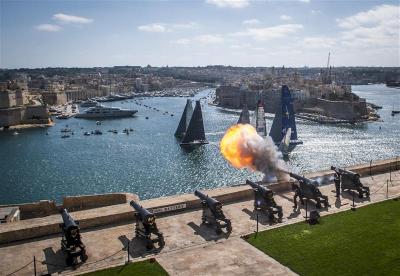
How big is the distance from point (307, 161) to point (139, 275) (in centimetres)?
4824

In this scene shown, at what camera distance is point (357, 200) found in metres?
24.5

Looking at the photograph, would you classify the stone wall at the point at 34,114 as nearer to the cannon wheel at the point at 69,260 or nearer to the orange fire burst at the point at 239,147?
the orange fire burst at the point at 239,147

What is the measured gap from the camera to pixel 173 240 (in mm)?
18891

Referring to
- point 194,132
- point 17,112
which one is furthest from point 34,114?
point 194,132

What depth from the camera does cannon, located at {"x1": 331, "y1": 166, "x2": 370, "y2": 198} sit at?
2486 cm

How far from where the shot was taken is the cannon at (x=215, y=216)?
19.9 m

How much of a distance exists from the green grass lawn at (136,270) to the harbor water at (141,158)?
27097 mm

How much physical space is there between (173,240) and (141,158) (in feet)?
147

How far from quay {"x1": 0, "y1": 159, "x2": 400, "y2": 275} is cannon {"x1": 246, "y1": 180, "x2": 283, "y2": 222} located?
0.39m

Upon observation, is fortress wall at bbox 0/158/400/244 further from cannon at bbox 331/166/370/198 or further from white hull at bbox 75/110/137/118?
white hull at bbox 75/110/137/118

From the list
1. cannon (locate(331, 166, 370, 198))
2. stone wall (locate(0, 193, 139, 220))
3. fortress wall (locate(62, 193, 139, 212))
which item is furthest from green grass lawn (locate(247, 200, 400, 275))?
stone wall (locate(0, 193, 139, 220))

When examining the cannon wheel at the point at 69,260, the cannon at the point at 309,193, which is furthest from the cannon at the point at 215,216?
the cannon wheel at the point at 69,260

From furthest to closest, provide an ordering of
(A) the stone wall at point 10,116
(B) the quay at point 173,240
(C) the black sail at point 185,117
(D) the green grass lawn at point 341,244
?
(A) the stone wall at point 10,116, (C) the black sail at point 185,117, (B) the quay at point 173,240, (D) the green grass lawn at point 341,244

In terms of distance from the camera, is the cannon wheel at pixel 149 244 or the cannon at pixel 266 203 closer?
the cannon wheel at pixel 149 244
